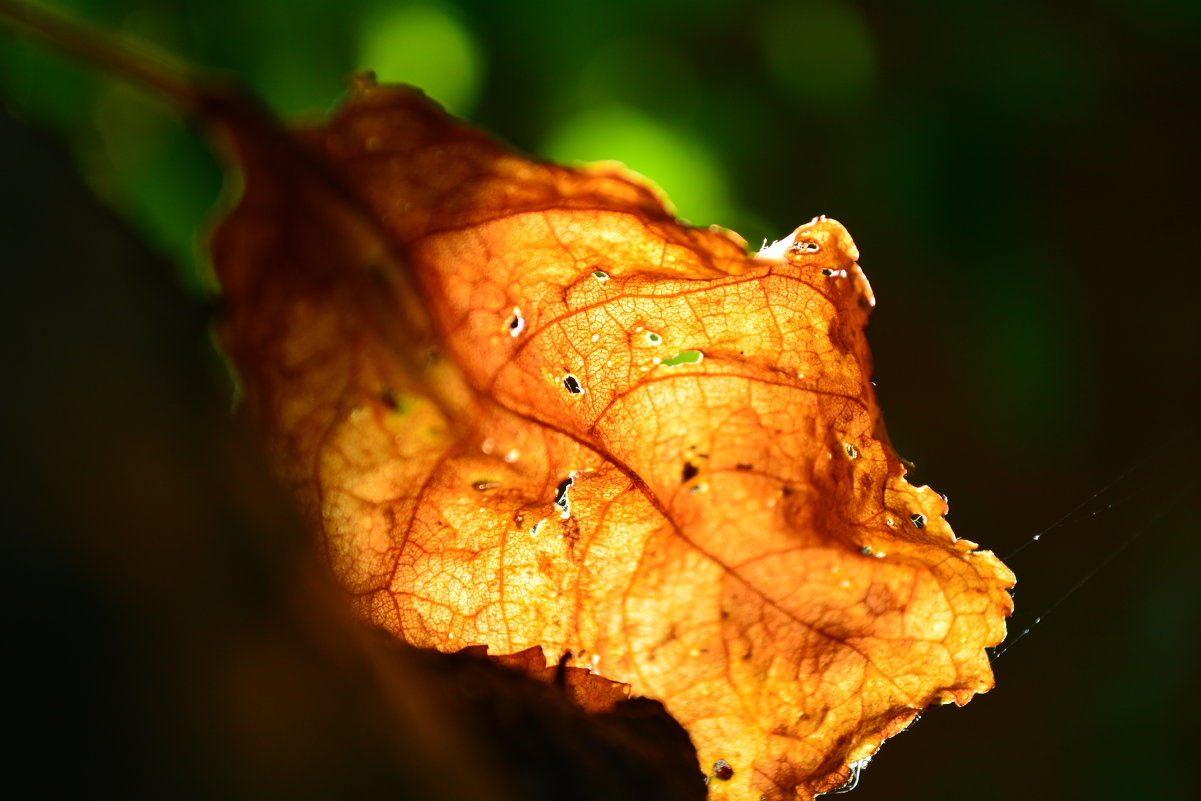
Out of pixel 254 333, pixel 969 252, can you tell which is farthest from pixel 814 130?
pixel 254 333

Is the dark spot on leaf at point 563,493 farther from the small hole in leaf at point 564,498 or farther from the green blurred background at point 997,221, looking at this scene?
the green blurred background at point 997,221

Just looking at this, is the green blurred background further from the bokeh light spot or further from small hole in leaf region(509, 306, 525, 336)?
small hole in leaf region(509, 306, 525, 336)

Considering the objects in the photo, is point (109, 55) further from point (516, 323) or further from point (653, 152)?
point (653, 152)

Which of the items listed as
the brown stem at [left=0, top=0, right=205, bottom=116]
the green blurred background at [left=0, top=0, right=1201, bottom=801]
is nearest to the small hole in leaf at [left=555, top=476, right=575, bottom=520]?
the brown stem at [left=0, top=0, right=205, bottom=116]

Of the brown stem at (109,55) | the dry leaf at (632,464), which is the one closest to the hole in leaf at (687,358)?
the dry leaf at (632,464)

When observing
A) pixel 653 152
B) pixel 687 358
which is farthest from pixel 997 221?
pixel 687 358

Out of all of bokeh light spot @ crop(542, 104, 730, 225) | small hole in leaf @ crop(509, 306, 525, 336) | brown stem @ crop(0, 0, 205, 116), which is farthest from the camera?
bokeh light spot @ crop(542, 104, 730, 225)
